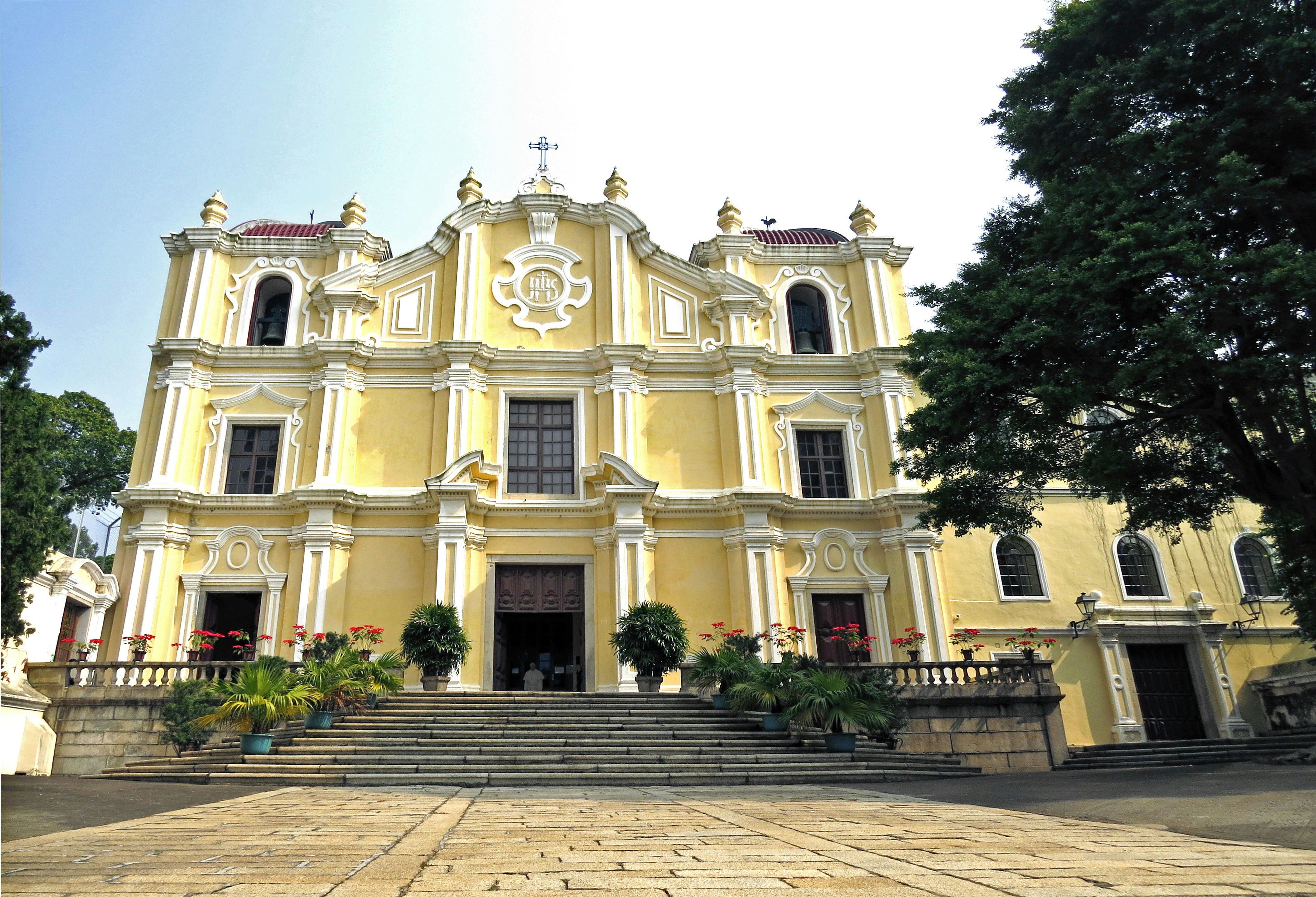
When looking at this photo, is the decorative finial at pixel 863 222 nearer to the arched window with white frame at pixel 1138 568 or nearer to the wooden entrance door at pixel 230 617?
the arched window with white frame at pixel 1138 568

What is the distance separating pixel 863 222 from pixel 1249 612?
1401 centimetres

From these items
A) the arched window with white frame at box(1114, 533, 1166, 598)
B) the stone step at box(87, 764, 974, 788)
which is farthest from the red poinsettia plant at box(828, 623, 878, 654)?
the arched window with white frame at box(1114, 533, 1166, 598)

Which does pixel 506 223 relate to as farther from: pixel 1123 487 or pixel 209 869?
pixel 209 869

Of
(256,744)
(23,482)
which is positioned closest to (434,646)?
(256,744)

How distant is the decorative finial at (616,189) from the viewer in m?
23.7

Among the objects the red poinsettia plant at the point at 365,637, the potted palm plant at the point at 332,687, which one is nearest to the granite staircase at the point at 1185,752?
the potted palm plant at the point at 332,687

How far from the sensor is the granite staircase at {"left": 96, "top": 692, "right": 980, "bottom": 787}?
1135 centimetres

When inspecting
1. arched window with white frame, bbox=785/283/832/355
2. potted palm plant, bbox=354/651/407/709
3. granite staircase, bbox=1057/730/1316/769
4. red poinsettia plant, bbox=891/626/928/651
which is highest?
arched window with white frame, bbox=785/283/832/355

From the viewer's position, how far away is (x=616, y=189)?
23766mm

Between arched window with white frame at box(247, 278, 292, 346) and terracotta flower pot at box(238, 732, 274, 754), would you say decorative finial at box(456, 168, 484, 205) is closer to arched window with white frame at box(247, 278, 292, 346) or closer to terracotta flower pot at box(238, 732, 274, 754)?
arched window with white frame at box(247, 278, 292, 346)

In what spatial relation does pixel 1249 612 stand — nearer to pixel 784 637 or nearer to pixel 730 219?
pixel 784 637

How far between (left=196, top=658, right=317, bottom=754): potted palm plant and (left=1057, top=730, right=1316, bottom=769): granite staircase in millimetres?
13035

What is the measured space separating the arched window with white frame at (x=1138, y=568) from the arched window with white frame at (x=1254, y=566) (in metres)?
2.16

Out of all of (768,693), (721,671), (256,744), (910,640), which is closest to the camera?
(256,744)
